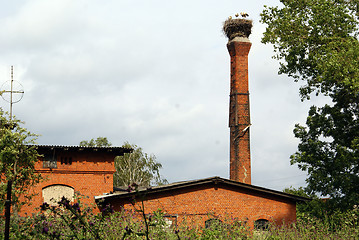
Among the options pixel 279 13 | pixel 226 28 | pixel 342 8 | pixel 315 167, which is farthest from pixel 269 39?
pixel 226 28

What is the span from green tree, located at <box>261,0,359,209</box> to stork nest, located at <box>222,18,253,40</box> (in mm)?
10477

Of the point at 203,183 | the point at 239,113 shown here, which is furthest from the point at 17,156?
the point at 239,113

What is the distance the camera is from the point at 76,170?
92.3ft

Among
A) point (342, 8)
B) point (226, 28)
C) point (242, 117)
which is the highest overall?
point (226, 28)

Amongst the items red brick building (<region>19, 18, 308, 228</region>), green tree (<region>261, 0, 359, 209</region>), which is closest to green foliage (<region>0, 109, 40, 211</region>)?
red brick building (<region>19, 18, 308, 228</region>)

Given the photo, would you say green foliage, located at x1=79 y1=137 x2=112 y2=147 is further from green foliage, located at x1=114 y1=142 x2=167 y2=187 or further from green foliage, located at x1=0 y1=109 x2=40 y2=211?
green foliage, located at x1=0 y1=109 x2=40 y2=211

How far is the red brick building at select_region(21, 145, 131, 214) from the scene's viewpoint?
2778 cm

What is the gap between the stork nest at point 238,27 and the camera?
35.6 metres

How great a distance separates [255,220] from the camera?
24.7 meters

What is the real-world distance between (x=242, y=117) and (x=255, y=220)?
1125 centimetres

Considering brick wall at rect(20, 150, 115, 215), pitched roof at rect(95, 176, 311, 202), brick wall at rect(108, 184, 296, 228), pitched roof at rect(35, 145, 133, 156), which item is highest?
pitched roof at rect(35, 145, 133, 156)

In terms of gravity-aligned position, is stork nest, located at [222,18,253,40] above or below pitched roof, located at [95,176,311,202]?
above

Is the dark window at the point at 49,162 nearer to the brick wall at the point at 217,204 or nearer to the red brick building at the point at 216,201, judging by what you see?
the red brick building at the point at 216,201

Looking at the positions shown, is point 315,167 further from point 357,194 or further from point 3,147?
point 3,147
